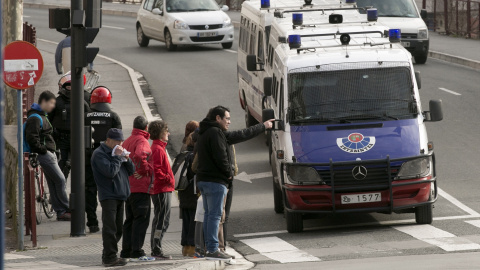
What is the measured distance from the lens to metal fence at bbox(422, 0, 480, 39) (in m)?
35.1

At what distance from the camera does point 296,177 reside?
13.4 meters

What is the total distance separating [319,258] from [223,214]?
1.19 metres

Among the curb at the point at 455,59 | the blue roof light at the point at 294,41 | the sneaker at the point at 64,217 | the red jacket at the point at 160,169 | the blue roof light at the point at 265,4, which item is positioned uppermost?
the blue roof light at the point at 265,4

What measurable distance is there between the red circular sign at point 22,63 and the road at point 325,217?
10.5ft

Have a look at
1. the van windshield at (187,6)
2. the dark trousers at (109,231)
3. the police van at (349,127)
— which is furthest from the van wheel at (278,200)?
the van windshield at (187,6)

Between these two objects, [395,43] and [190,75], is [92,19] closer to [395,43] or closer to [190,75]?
[395,43]

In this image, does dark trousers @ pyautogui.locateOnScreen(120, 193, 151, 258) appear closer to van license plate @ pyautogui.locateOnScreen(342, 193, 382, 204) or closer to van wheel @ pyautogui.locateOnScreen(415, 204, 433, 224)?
van license plate @ pyautogui.locateOnScreen(342, 193, 382, 204)

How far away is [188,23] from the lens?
1238 inches

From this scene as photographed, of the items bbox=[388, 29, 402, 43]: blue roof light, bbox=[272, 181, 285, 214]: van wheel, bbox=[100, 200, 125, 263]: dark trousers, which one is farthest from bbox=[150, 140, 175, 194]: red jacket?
bbox=[388, 29, 402, 43]: blue roof light

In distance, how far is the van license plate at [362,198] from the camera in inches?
520

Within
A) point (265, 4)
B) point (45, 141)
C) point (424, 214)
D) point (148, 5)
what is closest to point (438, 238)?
point (424, 214)

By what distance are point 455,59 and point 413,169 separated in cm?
1755

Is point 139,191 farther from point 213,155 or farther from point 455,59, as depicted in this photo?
point 455,59

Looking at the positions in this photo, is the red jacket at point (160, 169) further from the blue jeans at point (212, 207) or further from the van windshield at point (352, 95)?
the van windshield at point (352, 95)
